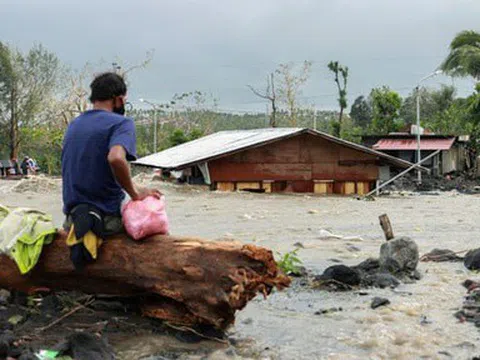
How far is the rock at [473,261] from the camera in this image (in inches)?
372

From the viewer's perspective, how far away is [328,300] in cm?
746

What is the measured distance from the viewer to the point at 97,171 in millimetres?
5578

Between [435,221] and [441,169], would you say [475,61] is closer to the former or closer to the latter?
[441,169]

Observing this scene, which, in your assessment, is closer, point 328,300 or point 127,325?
point 127,325

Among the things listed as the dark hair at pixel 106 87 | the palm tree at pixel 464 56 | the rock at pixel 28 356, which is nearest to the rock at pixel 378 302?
the dark hair at pixel 106 87

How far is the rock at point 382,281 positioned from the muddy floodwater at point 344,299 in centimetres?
13

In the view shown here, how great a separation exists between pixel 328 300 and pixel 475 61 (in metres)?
35.0

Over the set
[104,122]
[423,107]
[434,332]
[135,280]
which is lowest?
[434,332]

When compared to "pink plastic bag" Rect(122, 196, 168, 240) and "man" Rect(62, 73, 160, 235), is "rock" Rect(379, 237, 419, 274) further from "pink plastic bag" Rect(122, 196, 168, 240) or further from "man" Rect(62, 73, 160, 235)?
"man" Rect(62, 73, 160, 235)

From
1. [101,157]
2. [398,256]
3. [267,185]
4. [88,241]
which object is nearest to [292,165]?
[267,185]

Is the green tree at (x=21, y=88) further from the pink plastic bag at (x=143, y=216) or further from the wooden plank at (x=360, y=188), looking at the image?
the pink plastic bag at (x=143, y=216)

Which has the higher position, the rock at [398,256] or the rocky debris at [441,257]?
the rock at [398,256]

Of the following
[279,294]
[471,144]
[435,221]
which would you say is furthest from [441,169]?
[279,294]

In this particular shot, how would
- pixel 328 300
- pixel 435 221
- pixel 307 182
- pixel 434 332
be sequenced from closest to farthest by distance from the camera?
1. pixel 434 332
2. pixel 328 300
3. pixel 435 221
4. pixel 307 182
